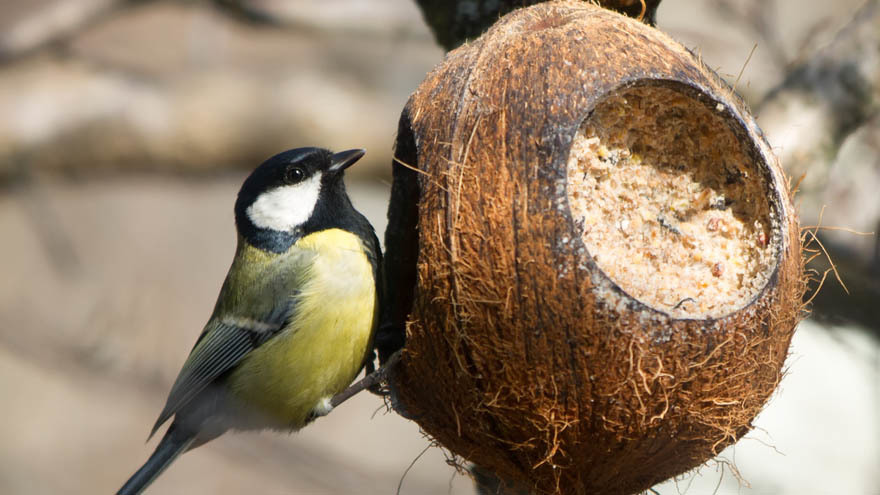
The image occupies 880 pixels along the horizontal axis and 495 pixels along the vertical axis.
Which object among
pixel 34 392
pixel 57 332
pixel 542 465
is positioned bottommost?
pixel 34 392

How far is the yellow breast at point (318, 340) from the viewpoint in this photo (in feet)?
8.95

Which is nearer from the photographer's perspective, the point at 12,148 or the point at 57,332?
the point at 57,332

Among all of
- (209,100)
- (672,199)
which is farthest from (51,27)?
(672,199)

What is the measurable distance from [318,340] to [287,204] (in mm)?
526

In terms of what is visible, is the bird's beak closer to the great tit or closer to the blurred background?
the great tit

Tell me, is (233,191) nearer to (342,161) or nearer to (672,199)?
(342,161)

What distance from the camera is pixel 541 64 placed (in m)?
2.17

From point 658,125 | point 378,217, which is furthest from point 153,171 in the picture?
point 658,125

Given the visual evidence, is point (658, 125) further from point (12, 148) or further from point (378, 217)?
point (378, 217)

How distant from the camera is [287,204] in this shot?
2988 millimetres

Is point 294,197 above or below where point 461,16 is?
below

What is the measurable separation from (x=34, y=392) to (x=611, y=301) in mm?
8215

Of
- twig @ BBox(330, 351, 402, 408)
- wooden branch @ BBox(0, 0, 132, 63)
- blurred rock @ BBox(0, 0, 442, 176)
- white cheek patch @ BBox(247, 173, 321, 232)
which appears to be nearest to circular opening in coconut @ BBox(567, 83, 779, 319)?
twig @ BBox(330, 351, 402, 408)

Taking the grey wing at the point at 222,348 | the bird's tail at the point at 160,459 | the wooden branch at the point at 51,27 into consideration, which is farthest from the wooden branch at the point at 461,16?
the wooden branch at the point at 51,27
